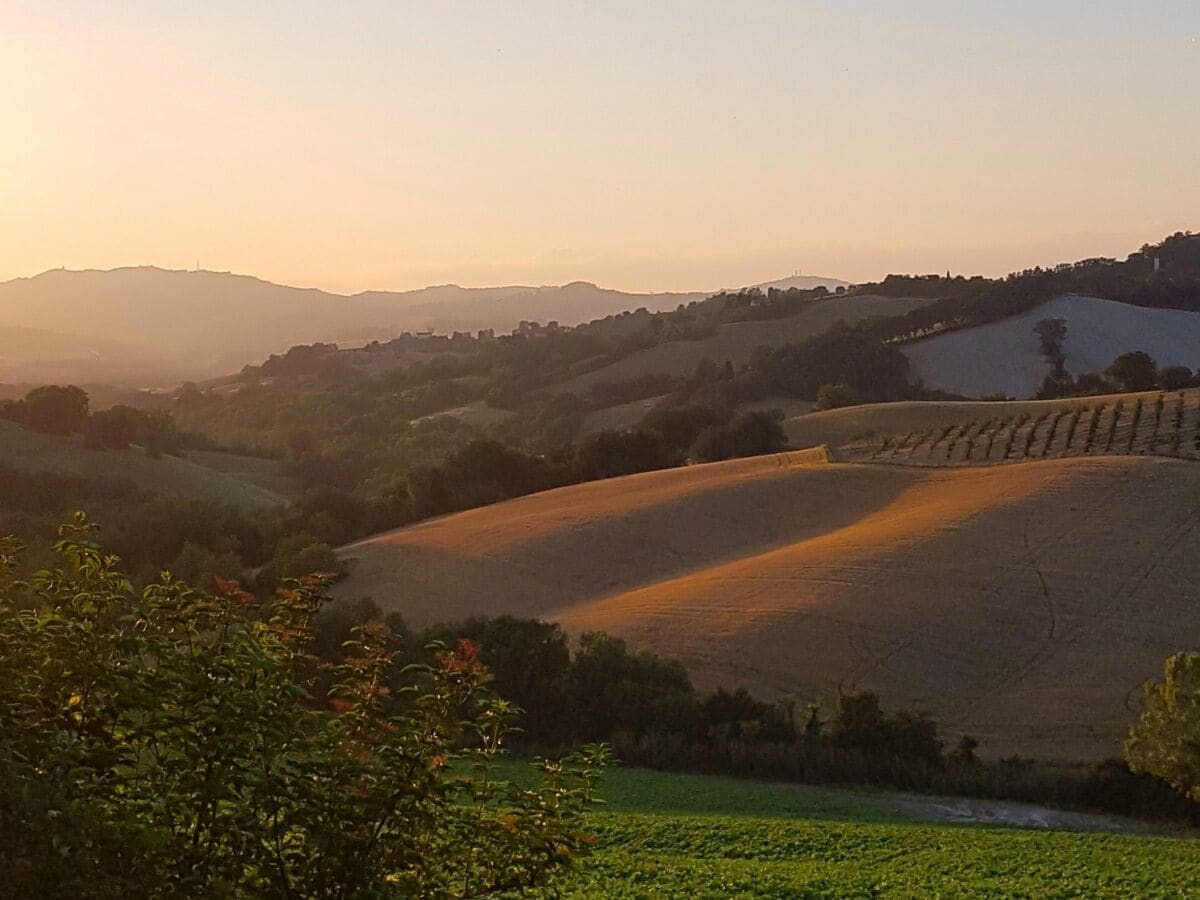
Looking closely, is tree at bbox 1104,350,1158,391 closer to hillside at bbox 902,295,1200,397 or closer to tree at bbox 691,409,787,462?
hillside at bbox 902,295,1200,397

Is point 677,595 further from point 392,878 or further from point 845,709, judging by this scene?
point 392,878

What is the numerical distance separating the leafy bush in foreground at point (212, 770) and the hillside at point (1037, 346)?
317 ft

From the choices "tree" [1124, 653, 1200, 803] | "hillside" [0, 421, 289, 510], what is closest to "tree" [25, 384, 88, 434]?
"hillside" [0, 421, 289, 510]

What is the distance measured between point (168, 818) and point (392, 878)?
1.09m

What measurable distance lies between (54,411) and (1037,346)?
3007 inches

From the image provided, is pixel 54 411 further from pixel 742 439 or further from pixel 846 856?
pixel 846 856

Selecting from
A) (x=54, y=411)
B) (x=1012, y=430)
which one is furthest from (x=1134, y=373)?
(x=54, y=411)

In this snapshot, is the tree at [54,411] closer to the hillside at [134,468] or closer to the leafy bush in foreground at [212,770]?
the hillside at [134,468]

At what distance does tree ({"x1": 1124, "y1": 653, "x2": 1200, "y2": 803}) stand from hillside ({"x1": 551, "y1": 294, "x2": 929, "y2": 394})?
93776 millimetres

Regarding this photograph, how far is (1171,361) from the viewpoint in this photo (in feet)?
344

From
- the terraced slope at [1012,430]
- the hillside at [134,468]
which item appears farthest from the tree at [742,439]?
the hillside at [134,468]

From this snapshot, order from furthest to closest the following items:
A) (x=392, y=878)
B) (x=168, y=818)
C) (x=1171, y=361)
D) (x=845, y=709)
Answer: (x=1171, y=361), (x=845, y=709), (x=392, y=878), (x=168, y=818)

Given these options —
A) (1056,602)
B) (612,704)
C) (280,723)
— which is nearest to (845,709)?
(612,704)

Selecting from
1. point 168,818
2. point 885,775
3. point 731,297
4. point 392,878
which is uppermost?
point 731,297
